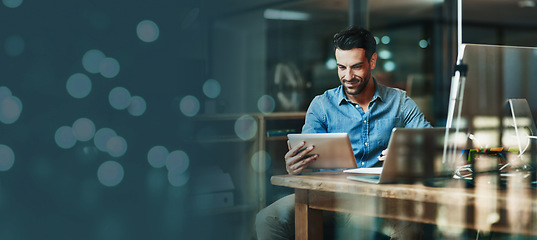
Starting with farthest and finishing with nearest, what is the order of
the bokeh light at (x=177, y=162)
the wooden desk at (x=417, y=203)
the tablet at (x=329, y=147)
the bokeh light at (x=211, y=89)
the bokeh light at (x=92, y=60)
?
the bokeh light at (x=211, y=89)
the bokeh light at (x=177, y=162)
the tablet at (x=329, y=147)
the bokeh light at (x=92, y=60)
the wooden desk at (x=417, y=203)

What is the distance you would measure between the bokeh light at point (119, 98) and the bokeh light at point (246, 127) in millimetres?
Answer: 1756

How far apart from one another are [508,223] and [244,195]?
2042mm

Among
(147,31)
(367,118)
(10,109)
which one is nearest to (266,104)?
(367,118)

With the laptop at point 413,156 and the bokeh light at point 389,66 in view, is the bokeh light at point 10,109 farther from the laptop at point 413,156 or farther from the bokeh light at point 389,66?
the bokeh light at point 389,66

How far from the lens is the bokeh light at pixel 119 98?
1.24 meters

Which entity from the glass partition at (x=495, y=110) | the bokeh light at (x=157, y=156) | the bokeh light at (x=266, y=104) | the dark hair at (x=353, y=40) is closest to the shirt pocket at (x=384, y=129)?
the dark hair at (x=353, y=40)

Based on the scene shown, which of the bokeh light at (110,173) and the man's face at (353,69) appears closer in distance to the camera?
the bokeh light at (110,173)

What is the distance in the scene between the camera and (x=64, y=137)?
1.18 meters

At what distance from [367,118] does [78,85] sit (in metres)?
1.05

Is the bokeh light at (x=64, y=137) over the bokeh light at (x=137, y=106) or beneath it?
beneath

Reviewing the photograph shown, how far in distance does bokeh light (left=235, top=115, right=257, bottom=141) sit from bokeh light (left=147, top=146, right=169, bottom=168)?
1593 millimetres

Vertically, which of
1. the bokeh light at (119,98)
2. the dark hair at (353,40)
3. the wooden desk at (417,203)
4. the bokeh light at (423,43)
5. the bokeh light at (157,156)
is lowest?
the wooden desk at (417,203)

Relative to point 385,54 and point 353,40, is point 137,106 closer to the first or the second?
point 353,40

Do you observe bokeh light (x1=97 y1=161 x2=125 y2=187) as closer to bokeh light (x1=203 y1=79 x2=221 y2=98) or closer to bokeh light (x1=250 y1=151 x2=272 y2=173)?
bokeh light (x1=203 y1=79 x2=221 y2=98)
